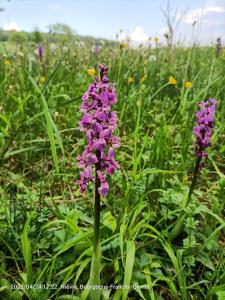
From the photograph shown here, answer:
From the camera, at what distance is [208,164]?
2.74m

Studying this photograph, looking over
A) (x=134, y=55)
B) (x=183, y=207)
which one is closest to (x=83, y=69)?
(x=134, y=55)

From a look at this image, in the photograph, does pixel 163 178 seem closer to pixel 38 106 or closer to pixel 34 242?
pixel 34 242

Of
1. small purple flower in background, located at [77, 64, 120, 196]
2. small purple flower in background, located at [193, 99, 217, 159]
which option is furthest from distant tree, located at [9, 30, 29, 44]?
small purple flower in background, located at [77, 64, 120, 196]

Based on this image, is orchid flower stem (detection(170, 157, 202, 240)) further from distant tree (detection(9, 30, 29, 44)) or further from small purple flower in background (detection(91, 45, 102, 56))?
distant tree (detection(9, 30, 29, 44))

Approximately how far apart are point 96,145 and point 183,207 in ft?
2.65

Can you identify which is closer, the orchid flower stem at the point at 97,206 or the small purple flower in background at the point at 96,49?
the orchid flower stem at the point at 97,206

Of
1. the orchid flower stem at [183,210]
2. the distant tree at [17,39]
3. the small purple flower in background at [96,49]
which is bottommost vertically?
the orchid flower stem at [183,210]

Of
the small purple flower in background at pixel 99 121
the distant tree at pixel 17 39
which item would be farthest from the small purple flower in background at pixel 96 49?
the small purple flower in background at pixel 99 121

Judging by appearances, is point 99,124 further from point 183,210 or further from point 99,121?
point 183,210

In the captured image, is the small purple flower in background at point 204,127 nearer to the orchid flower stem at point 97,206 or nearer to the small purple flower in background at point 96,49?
the orchid flower stem at point 97,206

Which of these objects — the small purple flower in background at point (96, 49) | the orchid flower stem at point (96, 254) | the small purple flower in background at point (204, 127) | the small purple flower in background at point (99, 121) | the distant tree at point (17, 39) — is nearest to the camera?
the small purple flower in background at point (99, 121)

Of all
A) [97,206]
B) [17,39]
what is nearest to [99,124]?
[97,206]

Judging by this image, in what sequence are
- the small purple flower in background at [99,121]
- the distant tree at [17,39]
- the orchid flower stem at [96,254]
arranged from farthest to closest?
the distant tree at [17,39], the orchid flower stem at [96,254], the small purple flower in background at [99,121]

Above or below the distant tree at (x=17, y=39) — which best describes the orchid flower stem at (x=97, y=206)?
below
